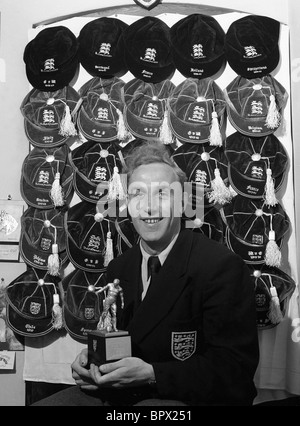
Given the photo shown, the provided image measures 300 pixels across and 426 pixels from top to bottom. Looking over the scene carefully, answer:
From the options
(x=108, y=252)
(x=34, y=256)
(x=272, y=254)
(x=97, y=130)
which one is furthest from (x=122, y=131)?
(x=272, y=254)

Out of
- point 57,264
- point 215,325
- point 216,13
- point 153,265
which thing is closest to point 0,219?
point 57,264

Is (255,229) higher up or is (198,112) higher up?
(198,112)

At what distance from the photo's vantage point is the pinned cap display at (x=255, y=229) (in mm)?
1619

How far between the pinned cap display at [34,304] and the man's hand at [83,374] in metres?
0.38

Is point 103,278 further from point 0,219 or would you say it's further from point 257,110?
point 257,110

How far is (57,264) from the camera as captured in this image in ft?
5.51

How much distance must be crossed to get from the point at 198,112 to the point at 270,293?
634 millimetres

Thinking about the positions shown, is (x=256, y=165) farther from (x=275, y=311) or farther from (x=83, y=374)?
(x=83, y=374)

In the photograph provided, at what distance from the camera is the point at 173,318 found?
1255 millimetres

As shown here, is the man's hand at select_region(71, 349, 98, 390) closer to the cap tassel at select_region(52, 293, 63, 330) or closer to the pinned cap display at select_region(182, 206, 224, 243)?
the cap tassel at select_region(52, 293, 63, 330)

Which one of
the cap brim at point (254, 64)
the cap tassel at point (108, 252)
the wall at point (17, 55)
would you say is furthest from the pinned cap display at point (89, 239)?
the cap brim at point (254, 64)

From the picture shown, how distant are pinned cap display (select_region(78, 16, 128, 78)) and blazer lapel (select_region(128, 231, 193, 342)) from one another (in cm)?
79

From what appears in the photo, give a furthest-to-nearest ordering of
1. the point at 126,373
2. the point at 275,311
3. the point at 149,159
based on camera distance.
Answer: the point at 275,311 → the point at 149,159 → the point at 126,373
